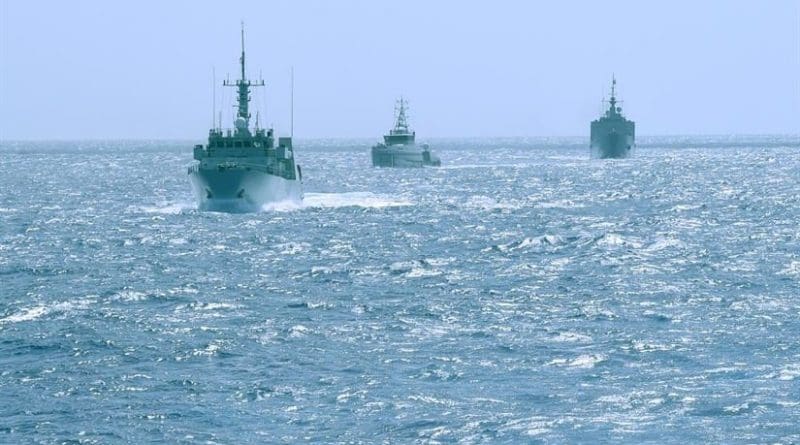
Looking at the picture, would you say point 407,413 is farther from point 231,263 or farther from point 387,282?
point 231,263

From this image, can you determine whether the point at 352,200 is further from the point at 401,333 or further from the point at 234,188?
the point at 401,333

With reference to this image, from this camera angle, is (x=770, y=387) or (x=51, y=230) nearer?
(x=770, y=387)

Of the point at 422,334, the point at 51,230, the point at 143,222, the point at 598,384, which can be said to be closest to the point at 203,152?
the point at 143,222

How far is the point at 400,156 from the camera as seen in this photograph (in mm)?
165875

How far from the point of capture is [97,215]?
77.7 meters

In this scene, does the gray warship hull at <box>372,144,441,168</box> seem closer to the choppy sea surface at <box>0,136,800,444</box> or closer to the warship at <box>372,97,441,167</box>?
the warship at <box>372,97,441,167</box>

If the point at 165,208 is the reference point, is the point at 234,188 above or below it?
above

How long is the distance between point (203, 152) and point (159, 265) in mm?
29326

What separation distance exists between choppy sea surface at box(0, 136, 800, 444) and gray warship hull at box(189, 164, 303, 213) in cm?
679

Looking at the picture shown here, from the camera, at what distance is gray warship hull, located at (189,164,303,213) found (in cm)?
7356

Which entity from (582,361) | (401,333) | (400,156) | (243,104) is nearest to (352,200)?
(243,104)

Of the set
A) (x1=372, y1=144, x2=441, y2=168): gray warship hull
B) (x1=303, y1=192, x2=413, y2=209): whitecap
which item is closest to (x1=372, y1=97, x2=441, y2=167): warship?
(x1=372, y1=144, x2=441, y2=168): gray warship hull

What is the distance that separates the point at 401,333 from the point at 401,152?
135m

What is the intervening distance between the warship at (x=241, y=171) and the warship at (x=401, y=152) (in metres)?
85.2
